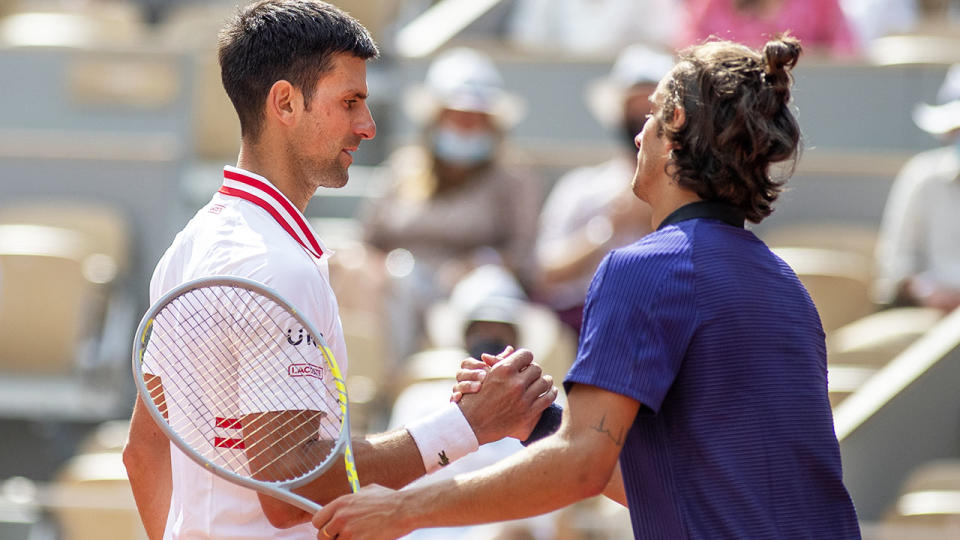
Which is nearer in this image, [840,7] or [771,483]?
[771,483]

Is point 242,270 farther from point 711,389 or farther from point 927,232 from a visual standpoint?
point 927,232

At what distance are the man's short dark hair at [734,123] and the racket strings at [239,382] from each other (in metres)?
0.72

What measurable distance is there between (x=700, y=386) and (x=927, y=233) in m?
4.40

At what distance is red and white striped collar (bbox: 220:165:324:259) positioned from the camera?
2.66 metres

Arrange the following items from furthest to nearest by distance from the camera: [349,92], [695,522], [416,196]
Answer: [416,196]
[349,92]
[695,522]

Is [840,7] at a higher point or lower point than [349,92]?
higher

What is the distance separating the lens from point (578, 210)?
7027mm

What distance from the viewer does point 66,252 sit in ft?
24.6

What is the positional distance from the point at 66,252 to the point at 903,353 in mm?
3987

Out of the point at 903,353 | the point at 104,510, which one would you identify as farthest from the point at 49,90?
the point at 903,353

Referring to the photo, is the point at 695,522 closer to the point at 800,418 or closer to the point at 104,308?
the point at 800,418

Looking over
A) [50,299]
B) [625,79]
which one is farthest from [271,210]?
[50,299]

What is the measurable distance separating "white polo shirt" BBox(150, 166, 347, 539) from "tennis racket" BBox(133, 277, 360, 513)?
4 centimetres

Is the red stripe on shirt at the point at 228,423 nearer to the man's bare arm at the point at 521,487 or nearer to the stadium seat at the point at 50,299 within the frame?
the man's bare arm at the point at 521,487
